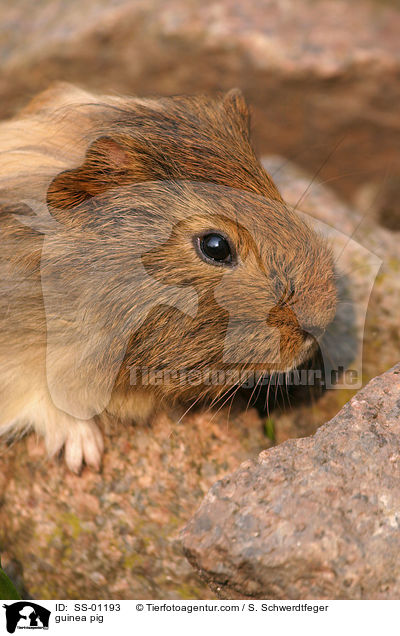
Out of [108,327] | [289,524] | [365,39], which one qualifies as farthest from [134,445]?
[365,39]

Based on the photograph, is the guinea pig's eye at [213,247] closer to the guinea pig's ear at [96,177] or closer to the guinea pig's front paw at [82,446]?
the guinea pig's ear at [96,177]

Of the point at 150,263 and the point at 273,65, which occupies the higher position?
the point at 273,65

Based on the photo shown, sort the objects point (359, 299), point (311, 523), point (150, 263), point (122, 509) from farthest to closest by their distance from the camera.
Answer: point (359, 299), point (122, 509), point (150, 263), point (311, 523)

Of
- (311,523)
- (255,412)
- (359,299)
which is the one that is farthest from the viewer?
(359,299)

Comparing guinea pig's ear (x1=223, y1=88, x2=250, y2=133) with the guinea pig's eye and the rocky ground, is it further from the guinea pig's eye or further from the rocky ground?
the guinea pig's eye
